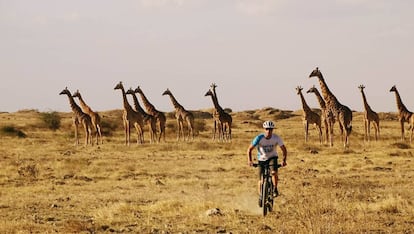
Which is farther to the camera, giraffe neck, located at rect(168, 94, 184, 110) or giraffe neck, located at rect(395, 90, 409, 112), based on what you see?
giraffe neck, located at rect(168, 94, 184, 110)

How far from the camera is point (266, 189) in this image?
11.7 metres

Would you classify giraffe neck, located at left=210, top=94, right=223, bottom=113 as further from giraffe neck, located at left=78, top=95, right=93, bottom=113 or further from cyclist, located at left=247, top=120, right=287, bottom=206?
cyclist, located at left=247, top=120, right=287, bottom=206

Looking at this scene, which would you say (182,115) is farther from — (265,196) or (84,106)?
(265,196)

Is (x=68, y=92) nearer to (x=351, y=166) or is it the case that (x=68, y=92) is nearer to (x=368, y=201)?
(x=351, y=166)

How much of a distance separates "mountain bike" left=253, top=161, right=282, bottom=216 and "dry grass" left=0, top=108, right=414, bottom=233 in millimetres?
187

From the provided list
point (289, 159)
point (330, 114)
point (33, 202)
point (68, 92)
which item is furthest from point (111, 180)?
point (68, 92)

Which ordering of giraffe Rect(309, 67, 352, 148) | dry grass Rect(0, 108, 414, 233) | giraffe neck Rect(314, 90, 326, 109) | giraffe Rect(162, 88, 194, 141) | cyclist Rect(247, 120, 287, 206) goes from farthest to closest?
giraffe Rect(162, 88, 194, 141)
giraffe neck Rect(314, 90, 326, 109)
giraffe Rect(309, 67, 352, 148)
cyclist Rect(247, 120, 287, 206)
dry grass Rect(0, 108, 414, 233)

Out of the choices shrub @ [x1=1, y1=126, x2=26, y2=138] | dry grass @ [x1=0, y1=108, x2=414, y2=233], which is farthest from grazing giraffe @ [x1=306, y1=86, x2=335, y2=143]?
shrub @ [x1=1, y1=126, x2=26, y2=138]

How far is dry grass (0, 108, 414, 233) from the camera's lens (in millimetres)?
10711

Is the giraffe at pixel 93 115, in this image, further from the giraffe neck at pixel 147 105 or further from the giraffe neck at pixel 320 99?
the giraffe neck at pixel 320 99

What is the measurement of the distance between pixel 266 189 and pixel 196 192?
469cm

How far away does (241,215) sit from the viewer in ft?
38.9

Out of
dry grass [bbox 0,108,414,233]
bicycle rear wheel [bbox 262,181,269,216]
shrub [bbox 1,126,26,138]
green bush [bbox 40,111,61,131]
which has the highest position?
green bush [bbox 40,111,61,131]

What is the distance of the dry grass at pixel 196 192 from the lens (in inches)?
422
